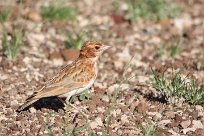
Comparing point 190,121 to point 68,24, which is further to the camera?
point 68,24

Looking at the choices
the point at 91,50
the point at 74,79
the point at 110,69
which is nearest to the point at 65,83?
the point at 74,79

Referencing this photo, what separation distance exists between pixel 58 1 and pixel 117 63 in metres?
2.84

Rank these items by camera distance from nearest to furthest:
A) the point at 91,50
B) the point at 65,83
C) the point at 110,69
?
the point at 65,83, the point at 91,50, the point at 110,69

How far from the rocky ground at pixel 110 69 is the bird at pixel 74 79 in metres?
0.30

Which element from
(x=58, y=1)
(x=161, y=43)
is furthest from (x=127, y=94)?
(x=58, y=1)

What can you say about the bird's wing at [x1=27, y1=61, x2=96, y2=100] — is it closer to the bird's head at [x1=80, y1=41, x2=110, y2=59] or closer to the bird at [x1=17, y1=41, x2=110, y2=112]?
the bird at [x1=17, y1=41, x2=110, y2=112]

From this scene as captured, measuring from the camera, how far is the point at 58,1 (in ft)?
43.4

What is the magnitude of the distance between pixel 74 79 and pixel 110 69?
2496 millimetres

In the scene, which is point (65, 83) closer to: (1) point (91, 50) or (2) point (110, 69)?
(1) point (91, 50)

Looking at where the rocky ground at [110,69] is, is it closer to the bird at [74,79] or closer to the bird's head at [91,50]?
the bird at [74,79]

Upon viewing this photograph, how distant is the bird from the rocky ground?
0.30 meters

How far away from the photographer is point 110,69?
1080 cm

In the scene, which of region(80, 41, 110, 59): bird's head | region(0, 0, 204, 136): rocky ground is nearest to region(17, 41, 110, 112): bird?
region(80, 41, 110, 59): bird's head

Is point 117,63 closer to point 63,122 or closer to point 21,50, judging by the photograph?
point 21,50
